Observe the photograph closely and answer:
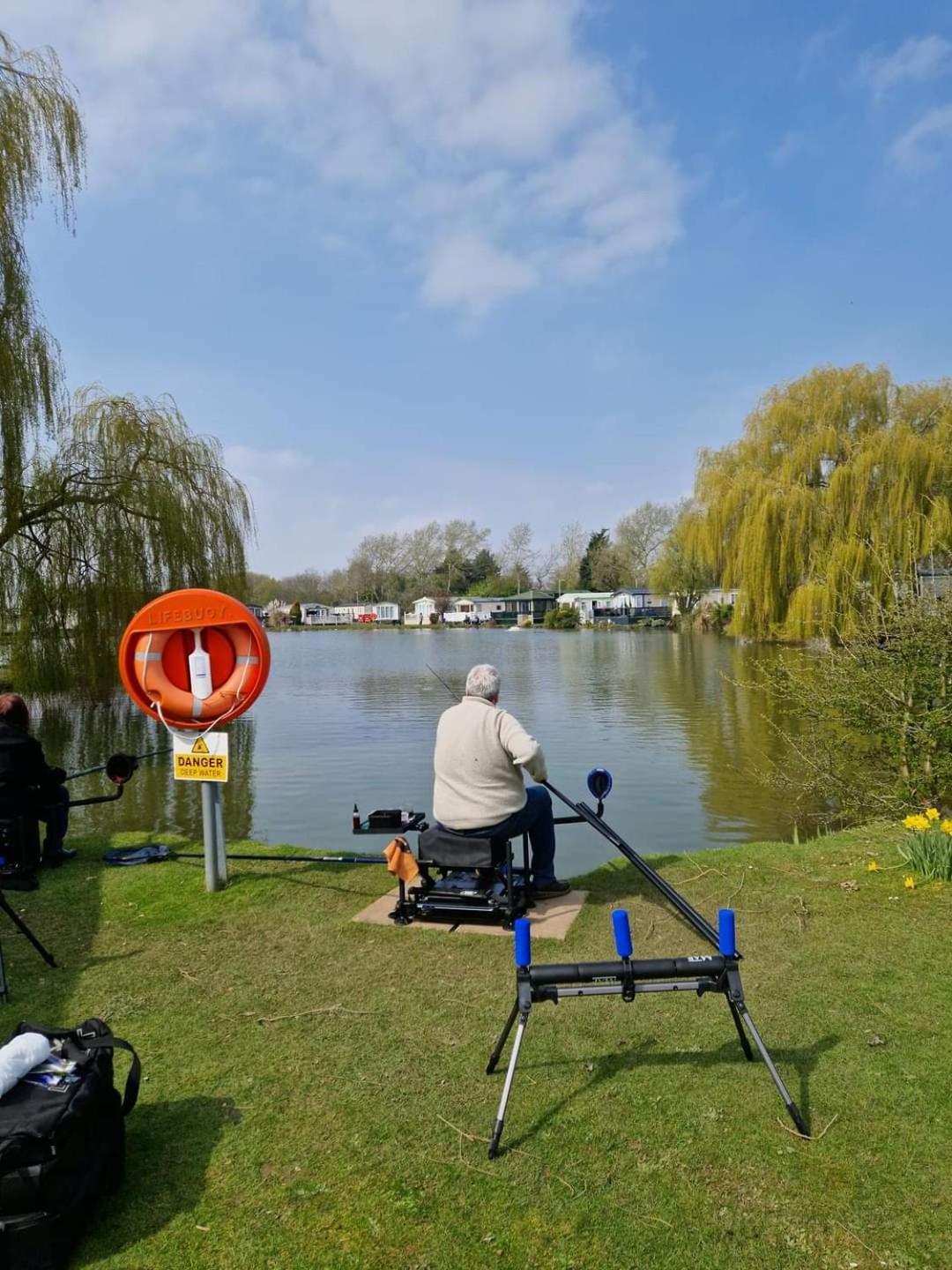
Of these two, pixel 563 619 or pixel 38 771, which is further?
pixel 563 619

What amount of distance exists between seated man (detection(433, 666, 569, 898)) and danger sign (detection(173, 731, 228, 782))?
1.32m

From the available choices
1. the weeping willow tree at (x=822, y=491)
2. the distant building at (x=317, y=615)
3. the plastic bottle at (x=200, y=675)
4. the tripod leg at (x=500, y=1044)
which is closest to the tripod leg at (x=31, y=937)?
the plastic bottle at (x=200, y=675)

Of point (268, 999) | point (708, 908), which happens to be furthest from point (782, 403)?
point (268, 999)

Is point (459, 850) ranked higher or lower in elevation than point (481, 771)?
lower

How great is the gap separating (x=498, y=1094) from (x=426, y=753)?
32.3 feet

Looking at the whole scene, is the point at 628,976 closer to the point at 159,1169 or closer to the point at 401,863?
the point at 159,1169

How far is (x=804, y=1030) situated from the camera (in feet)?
10.5

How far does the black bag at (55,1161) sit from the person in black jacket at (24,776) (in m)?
3.23

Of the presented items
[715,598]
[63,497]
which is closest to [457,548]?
[715,598]

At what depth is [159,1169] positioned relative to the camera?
8.25 ft

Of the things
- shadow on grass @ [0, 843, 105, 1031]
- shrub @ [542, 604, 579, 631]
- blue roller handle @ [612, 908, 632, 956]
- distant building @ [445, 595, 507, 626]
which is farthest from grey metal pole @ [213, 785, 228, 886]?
distant building @ [445, 595, 507, 626]

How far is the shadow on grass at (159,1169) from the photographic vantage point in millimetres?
2256

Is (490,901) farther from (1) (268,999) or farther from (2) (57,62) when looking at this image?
(2) (57,62)

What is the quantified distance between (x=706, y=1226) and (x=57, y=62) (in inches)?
576
